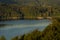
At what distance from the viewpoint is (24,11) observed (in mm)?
3348

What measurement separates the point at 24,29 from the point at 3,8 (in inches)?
21.9

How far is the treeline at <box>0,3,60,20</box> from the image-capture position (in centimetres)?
332

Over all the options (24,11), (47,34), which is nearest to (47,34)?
(47,34)

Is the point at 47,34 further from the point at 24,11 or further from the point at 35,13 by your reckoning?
the point at 24,11

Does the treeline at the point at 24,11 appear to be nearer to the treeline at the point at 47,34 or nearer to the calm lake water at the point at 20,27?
the calm lake water at the point at 20,27

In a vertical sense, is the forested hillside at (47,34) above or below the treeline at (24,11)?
below

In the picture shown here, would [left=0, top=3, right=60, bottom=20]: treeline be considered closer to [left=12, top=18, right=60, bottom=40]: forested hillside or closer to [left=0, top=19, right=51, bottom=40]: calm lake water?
[left=0, top=19, right=51, bottom=40]: calm lake water

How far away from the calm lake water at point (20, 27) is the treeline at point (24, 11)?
94 millimetres

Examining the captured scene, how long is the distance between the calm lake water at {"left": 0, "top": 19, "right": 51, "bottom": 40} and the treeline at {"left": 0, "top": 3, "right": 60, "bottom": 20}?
0.31 feet

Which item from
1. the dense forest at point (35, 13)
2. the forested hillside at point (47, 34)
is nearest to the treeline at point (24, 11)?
the dense forest at point (35, 13)

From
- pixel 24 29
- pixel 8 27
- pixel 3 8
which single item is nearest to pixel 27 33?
pixel 24 29

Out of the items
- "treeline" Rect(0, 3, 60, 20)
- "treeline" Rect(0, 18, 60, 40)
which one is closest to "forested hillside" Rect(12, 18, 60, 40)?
"treeline" Rect(0, 18, 60, 40)

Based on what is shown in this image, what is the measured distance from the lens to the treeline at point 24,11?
3.32 meters

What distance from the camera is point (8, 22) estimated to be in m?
3.29
